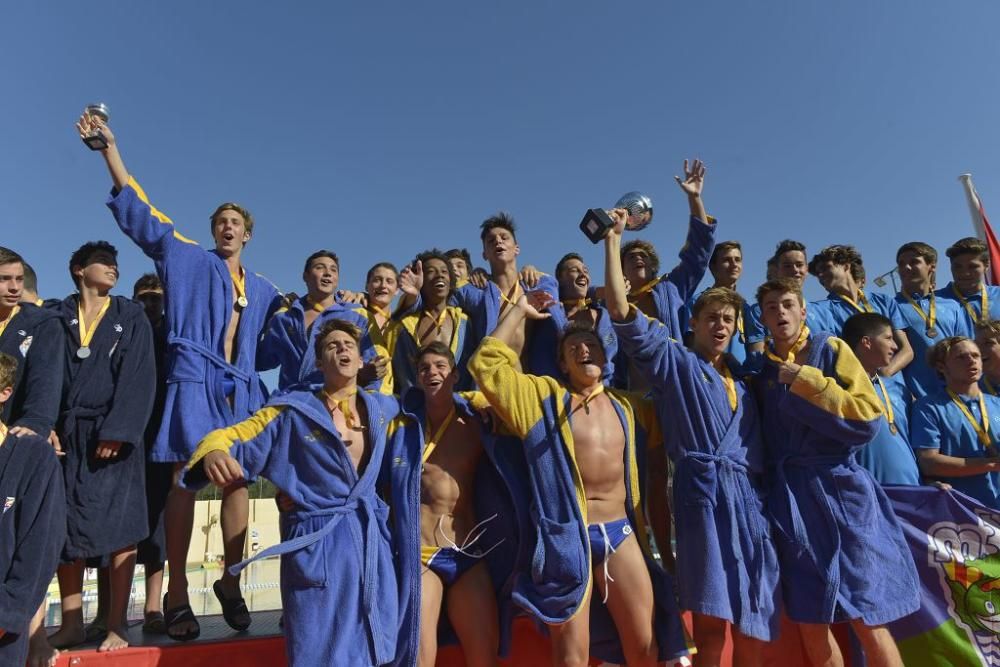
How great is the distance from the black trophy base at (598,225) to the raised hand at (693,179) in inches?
47.2

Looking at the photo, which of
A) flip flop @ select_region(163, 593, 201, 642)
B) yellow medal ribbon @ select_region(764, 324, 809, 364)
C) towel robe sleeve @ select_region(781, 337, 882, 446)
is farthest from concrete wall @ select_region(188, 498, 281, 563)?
towel robe sleeve @ select_region(781, 337, 882, 446)

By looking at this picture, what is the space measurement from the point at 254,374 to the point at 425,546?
1.81 metres

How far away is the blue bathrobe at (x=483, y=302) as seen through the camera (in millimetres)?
4781

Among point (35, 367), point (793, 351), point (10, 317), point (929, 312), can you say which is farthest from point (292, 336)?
point (929, 312)

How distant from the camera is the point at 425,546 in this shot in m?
3.60

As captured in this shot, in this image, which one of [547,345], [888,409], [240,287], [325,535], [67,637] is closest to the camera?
[325,535]

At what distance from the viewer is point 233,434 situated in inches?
130

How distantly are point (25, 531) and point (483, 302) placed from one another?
3.00 m

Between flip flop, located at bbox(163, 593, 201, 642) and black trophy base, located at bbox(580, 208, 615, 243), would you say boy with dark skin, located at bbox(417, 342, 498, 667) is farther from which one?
flip flop, located at bbox(163, 593, 201, 642)

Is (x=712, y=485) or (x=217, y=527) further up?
(x=712, y=485)

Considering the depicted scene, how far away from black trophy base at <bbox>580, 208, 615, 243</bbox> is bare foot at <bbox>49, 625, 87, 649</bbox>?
373 centimetres

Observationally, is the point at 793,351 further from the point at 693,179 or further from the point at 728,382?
the point at 693,179

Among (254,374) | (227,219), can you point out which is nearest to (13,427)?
(254,374)

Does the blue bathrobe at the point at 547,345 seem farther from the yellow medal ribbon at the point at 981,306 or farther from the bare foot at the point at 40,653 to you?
the yellow medal ribbon at the point at 981,306
